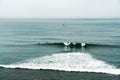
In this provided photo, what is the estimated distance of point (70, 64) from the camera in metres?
40.2

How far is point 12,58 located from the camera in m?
46.6

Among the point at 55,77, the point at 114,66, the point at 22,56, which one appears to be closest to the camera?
the point at 55,77

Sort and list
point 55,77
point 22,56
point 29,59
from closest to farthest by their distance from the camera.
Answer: point 55,77 < point 29,59 < point 22,56

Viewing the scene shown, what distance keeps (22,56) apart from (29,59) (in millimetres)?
3846

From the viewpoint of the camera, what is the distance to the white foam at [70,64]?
120ft

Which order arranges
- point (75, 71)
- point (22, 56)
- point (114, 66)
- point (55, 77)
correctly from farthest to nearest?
point (22, 56)
point (114, 66)
point (75, 71)
point (55, 77)

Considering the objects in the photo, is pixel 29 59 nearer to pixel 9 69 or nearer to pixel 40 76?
pixel 9 69

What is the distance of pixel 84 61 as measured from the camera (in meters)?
42.3

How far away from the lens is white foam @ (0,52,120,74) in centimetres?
3653

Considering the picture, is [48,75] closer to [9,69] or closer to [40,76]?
[40,76]

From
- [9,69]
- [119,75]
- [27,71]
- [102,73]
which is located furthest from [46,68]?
[119,75]

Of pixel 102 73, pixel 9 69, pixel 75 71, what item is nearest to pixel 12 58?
pixel 9 69

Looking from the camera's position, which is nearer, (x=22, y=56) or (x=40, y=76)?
(x=40, y=76)

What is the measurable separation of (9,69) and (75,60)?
12.7 metres
